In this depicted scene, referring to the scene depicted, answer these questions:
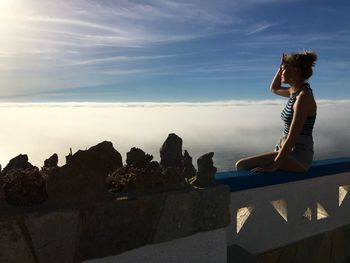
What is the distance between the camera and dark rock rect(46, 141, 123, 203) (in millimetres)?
2385

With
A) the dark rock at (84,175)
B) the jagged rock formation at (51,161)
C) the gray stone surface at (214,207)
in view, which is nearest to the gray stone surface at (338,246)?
the gray stone surface at (214,207)

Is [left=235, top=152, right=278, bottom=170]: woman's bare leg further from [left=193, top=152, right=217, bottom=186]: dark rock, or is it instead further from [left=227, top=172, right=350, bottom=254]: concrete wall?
[left=193, top=152, right=217, bottom=186]: dark rock

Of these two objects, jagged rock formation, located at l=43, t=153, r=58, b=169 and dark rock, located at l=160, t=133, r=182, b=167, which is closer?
jagged rock formation, located at l=43, t=153, r=58, b=169

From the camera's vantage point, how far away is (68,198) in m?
2.40

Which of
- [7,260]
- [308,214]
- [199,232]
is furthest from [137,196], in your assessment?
[308,214]

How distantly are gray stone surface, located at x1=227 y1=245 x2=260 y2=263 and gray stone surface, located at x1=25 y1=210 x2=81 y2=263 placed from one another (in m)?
1.36

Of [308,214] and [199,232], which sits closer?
[199,232]

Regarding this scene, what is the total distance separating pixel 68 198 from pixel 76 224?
0.15m

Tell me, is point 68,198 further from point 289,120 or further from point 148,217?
point 289,120

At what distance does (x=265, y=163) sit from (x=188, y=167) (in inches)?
37.1

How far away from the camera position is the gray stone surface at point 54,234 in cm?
222

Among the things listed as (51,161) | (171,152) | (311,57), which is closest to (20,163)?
(51,161)

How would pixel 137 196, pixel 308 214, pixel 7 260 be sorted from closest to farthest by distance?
pixel 7 260
pixel 137 196
pixel 308 214

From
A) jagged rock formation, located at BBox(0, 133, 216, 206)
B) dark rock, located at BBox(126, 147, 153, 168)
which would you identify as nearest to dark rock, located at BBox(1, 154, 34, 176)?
jagged rock formation, located at BBox(0, 133, 216, 206)
